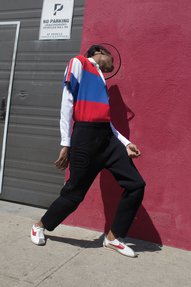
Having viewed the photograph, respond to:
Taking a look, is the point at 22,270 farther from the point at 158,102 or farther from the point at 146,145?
the point at 158,102

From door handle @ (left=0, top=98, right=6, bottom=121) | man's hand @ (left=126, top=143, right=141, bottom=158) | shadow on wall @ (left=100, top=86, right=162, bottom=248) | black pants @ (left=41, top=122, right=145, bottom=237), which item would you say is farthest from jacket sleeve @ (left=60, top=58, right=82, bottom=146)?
door handle @ (left=0, top=98, right=6, bottom=121)

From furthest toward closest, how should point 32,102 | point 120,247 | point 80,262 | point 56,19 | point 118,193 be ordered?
point 32,102
point 56,19
point 118,193
point 120,247
point 80,262

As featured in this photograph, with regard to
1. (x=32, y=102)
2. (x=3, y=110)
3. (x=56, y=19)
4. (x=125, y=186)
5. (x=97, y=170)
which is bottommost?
(x=125, y=186)

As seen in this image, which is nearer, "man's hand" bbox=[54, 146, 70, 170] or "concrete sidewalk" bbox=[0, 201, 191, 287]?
"concrete sidewalk" bbox=[0, 201, 191, 287]

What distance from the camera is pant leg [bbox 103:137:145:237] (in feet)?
13.1

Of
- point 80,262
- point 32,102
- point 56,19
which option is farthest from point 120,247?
point 56,19

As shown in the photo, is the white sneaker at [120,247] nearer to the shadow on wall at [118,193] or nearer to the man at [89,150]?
the man at [89,150]

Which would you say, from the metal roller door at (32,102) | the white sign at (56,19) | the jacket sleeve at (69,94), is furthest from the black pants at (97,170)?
the white sign at (56,19)

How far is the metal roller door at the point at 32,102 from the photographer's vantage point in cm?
511

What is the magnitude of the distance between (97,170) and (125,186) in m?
0.31

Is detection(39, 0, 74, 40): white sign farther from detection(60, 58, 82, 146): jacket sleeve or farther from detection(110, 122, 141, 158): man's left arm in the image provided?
detection(110, 122, 141, 158): man's left arm

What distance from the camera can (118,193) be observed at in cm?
457

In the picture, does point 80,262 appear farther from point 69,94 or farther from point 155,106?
point 155,106

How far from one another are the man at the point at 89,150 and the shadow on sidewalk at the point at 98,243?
242mm
